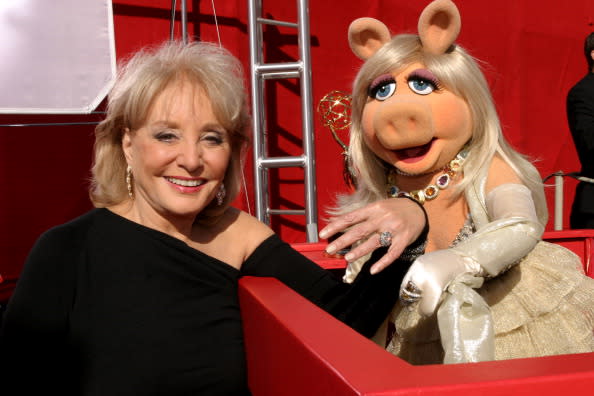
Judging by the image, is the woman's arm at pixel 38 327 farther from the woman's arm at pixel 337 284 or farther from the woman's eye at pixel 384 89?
the woman's eye at pixel 384 89

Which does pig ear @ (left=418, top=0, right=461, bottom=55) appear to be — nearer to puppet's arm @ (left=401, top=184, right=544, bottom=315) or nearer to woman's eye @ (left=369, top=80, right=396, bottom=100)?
woman's eye @ (left=369, top=80, right=396, bottom=100)

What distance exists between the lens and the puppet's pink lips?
114cm

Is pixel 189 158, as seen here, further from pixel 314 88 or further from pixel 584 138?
pixel 314 88

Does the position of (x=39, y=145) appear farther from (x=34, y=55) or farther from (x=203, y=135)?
(x=203, y=135)

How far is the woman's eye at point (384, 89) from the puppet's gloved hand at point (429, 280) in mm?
427

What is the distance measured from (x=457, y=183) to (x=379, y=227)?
0.36m

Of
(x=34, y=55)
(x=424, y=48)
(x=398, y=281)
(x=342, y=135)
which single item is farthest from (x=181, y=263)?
(x=342, y=135)

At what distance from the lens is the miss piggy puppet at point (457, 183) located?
101 centimetres

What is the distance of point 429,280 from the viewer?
81 centimetres

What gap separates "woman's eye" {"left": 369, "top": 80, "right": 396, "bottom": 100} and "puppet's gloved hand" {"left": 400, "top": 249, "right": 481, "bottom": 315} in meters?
0.43

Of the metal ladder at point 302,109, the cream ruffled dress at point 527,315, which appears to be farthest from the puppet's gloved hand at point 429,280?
the metal ladder at point 302,109

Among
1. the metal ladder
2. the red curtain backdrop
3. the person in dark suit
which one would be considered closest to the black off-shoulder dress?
the metal ladder

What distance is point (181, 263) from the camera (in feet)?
3.47

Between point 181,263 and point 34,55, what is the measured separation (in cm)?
162
